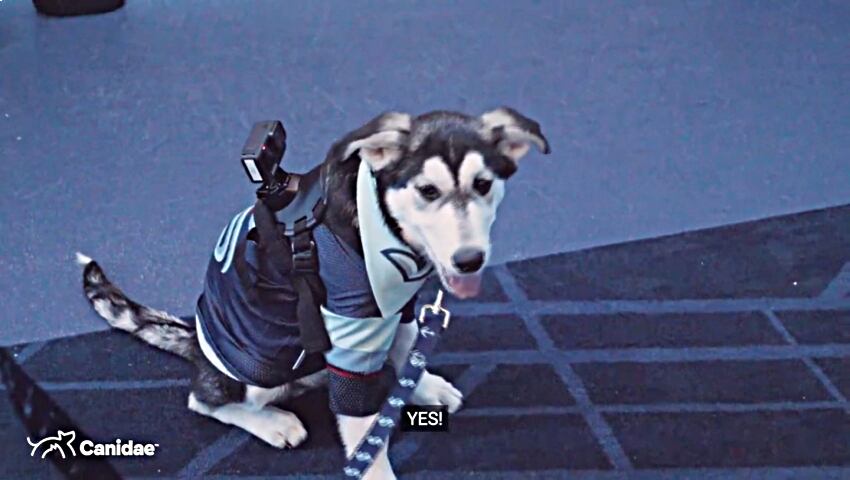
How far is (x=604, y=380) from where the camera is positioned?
7.70 ft

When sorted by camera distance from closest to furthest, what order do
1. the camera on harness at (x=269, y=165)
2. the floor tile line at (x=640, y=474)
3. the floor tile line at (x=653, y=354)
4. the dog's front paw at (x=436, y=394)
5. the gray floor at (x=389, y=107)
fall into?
1. the camera on harness at (x=269, y=165)
2. the floor tile line at (x=640, y=474)
3. the dog's front paw at (x=436, y=394)
4. the floor tile line at (x=653, y=354)
5. the gray floor at (x=389, y=107)

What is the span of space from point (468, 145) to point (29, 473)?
3.65ft

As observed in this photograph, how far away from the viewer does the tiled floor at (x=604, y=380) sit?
2137 millimetres

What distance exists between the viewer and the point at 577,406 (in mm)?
2277

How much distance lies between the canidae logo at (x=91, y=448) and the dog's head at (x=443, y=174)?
795 millimetres

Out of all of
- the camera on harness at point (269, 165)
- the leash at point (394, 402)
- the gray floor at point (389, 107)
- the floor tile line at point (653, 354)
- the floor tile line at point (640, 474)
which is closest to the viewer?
the camera on harness at point (269, 165)

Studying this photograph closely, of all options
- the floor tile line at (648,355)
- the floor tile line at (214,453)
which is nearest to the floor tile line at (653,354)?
the floor tile line at (648,355)

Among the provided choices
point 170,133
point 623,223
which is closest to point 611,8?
point 623,223

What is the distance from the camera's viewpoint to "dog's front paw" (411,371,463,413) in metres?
2.25

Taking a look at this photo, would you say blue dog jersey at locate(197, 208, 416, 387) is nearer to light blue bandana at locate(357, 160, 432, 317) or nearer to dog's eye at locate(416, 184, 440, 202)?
light blue bandana at locate(357, 160, 432, 317)

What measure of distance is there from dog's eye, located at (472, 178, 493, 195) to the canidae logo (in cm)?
92

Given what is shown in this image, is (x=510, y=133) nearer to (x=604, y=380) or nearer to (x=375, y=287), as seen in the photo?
(x=375, y=287)

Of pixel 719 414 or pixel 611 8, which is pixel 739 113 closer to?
pixel 611 8

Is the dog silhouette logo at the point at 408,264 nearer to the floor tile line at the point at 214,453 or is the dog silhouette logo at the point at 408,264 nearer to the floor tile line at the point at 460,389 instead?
the floor tile line at the point at 460,389
